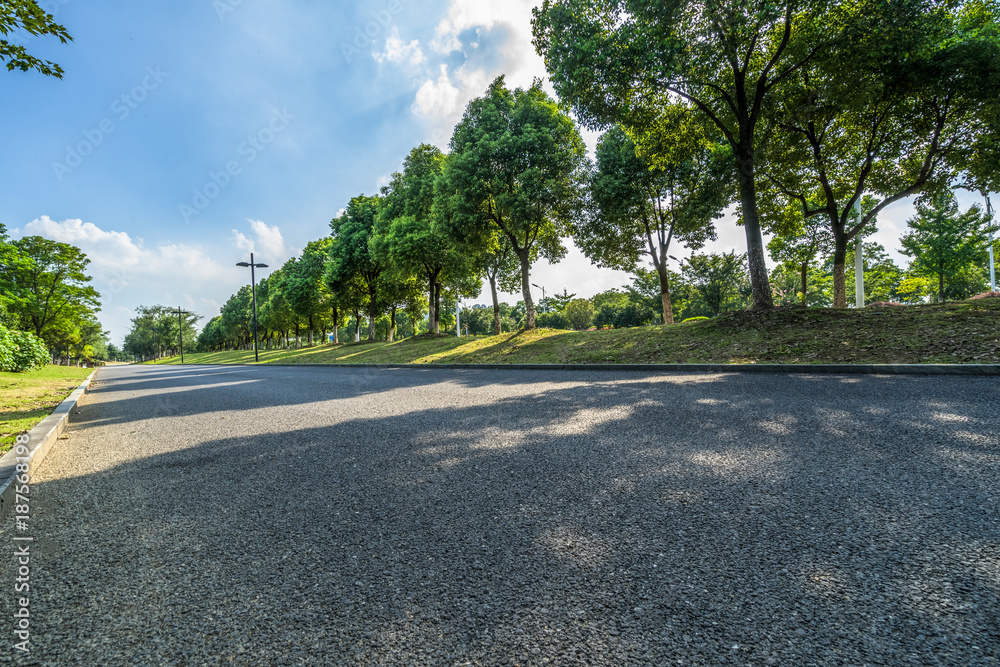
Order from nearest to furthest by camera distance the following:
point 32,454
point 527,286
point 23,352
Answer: point 32,454 < point 23,352 < point 527,286

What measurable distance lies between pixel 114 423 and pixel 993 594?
29.2 feet

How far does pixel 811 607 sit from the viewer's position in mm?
1493

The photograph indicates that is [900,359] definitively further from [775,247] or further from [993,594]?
[775,247]

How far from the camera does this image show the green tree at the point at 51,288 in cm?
2841

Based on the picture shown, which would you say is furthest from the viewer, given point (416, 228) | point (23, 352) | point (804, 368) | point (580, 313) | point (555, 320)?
point (555, 320)

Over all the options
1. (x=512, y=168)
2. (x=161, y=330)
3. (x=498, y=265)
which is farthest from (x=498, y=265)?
(x=161, y=330)

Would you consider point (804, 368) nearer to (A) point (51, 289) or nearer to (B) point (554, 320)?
(A) point (51, 289)

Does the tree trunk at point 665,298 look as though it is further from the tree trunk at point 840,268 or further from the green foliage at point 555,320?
the green foliage at point 555,320

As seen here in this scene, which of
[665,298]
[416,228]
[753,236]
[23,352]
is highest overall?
[416,228]

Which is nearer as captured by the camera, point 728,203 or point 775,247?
point 728,203

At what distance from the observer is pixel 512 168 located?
56.3 ft

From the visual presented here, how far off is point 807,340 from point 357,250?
25.6m

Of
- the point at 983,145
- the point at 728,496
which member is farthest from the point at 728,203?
the point at 728,496

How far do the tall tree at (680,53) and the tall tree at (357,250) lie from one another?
61.7 ft
